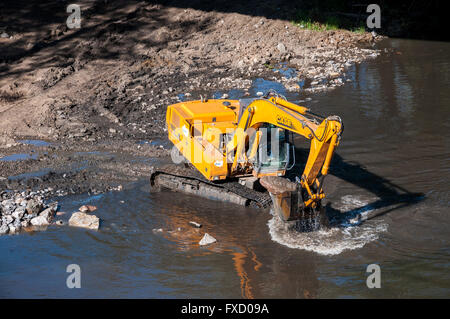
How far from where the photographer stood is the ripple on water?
9.61 meters

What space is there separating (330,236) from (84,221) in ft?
16.0

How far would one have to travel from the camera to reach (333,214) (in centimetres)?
1083

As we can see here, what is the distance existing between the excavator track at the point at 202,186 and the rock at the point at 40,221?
2553 millimetres

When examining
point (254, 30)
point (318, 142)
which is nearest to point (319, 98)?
point (254, 30)

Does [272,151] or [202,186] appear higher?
[272,151]

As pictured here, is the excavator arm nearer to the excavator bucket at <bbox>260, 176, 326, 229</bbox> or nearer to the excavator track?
the excavator bucket at <bbox>260, 176, 326, 229</bbox>

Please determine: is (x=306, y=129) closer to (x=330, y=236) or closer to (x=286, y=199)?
(x=286, y=199)

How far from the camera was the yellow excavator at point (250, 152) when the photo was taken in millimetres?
9117

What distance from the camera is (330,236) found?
9930 millimetres

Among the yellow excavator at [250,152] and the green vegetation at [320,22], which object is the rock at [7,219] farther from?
the green vegetation at [320,22]

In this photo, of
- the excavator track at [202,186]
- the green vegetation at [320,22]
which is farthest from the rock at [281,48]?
the excavator track at [202,186]
